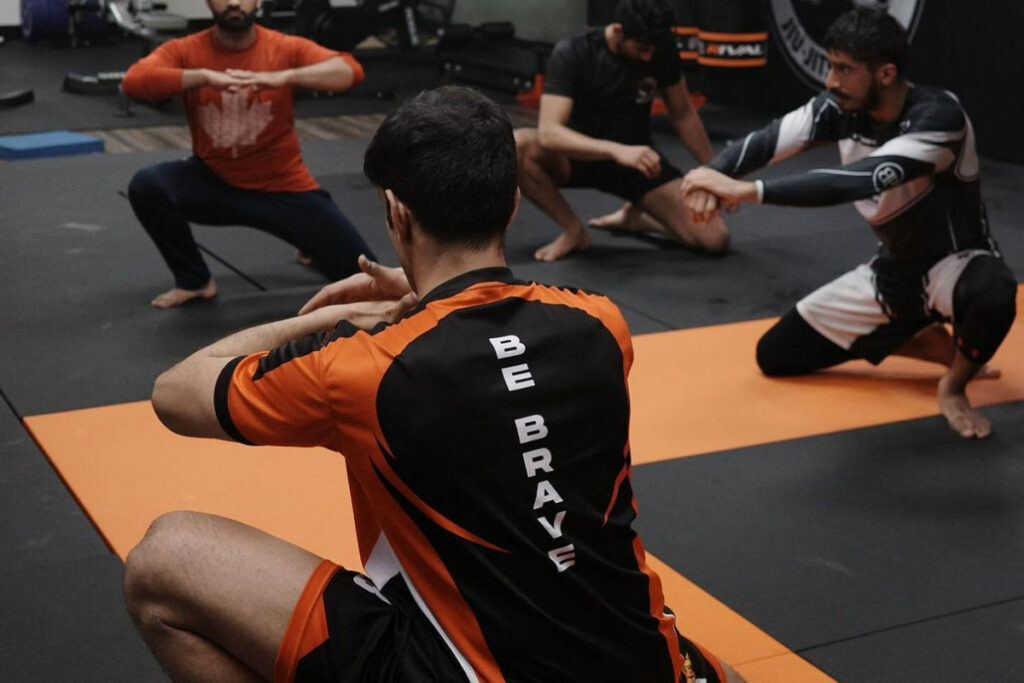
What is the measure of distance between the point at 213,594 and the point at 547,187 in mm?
4066

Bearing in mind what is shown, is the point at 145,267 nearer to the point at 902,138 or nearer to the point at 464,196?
the point at 902,138

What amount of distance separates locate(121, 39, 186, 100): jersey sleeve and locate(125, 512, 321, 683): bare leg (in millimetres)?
3059

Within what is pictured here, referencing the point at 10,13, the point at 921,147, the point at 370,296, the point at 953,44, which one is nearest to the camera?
the point at 370,296

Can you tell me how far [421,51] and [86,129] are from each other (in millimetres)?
4102

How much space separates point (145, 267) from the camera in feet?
18.2

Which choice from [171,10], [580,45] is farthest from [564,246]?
[171,10]

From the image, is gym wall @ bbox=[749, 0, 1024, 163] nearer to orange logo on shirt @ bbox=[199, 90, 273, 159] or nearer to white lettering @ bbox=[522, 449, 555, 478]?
orange logo on shirt @ bbox=[199, 90, 273, 159]

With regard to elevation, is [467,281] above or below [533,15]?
above

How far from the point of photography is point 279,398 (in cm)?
189

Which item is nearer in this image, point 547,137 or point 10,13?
point 547,137

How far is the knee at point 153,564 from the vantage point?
2.05 meters

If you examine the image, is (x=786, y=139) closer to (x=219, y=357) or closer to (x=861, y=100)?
(x=861, y=100)

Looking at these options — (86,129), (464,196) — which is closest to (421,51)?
(86,129)

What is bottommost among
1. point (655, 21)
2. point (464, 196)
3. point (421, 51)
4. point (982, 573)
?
point (421, 51)
